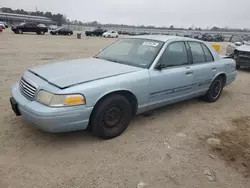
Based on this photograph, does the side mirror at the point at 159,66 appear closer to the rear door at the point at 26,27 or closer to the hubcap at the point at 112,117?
the hubcap at the point at 112,117

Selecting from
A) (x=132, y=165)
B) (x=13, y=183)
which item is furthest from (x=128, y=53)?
(x=13, y=183)

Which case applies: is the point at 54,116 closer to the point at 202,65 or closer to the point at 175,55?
the point at 175,55

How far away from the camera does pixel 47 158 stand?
113 inches

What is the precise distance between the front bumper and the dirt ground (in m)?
0.38

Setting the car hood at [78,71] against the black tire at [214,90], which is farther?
the black tire at [214,90]

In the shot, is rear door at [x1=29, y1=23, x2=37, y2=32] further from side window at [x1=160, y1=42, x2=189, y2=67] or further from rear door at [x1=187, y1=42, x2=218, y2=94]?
side window at [x1=160, y1=42, x2=189, y2=67]

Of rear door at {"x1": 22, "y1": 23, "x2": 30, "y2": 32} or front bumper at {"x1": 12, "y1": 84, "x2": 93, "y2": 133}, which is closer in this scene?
front bumper at {"x1": 12, "y1": 84, "x2": 93, "y2": 133}

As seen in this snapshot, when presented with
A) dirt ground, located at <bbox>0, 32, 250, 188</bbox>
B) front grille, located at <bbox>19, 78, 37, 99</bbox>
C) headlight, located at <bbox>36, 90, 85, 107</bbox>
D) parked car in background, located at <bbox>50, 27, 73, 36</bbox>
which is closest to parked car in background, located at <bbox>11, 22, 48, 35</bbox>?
parked car in background, located at <bbox>50, 27, 73, 36</bbox>

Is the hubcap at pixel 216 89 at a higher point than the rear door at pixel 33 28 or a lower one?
lower

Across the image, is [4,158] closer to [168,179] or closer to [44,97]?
[44,97]

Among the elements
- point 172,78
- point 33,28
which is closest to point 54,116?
point 172,78

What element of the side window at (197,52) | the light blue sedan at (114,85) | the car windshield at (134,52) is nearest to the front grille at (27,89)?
the light blue sedan at (114,85)

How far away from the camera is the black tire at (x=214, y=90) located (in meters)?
5.16

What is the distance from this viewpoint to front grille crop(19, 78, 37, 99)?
3086mm
